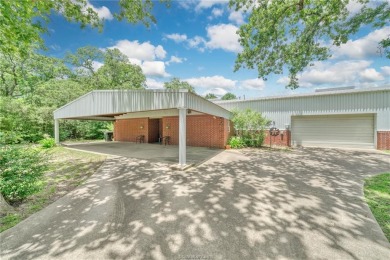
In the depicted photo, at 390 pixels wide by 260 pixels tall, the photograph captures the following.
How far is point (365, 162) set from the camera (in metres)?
7.57

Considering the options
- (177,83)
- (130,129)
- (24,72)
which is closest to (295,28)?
(130,129)

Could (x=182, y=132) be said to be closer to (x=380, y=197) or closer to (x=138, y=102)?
(x=138, y=102)

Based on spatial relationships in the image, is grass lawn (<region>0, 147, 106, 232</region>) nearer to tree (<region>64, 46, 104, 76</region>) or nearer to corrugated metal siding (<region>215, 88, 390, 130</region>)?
corrugated metal siding (<region>215, 88, 390, 130</region>)

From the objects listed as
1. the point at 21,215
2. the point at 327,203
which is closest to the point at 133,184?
the point at 21,215

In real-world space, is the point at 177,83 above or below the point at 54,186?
above

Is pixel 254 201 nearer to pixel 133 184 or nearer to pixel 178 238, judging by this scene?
pixel 178 238

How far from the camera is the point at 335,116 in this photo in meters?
11.7

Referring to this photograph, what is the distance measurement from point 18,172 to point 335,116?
15.9 m

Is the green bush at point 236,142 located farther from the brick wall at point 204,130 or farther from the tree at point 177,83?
the tree at point 177,83

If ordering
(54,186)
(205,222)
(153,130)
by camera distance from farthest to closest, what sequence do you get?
(153,130)
(54,186)
(205,222)

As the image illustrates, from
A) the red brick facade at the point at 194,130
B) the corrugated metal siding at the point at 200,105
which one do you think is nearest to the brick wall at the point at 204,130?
the red brick facade at the point at 194,130

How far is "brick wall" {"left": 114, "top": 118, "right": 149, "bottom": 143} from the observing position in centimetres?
1512

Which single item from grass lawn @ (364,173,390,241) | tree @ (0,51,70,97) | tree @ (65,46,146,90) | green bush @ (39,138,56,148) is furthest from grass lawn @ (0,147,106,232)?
tree @ (65,46,146,90)

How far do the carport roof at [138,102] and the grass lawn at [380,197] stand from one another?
18.6 ft
